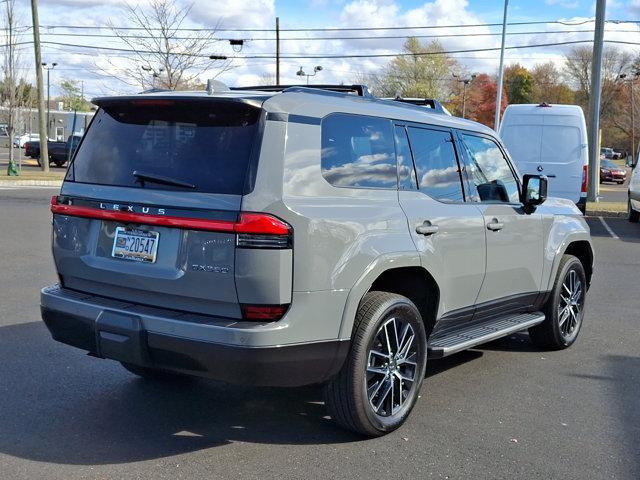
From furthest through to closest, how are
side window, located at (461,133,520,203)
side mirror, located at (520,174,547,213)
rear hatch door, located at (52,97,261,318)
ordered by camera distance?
side mirror, located at (520,174,547,213) < side window, located at (461,133,520,203) < rear hatch door, located at (52,97,261,318)

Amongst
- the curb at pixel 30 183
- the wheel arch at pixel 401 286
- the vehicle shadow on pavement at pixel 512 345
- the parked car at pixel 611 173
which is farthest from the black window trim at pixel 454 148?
the parked car at pixel 611 173

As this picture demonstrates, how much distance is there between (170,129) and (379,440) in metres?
2.12

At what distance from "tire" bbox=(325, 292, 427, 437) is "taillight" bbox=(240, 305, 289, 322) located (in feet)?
1.82

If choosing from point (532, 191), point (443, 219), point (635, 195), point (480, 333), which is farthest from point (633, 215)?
point (443, 219)

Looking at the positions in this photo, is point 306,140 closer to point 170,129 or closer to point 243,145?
point 243,145

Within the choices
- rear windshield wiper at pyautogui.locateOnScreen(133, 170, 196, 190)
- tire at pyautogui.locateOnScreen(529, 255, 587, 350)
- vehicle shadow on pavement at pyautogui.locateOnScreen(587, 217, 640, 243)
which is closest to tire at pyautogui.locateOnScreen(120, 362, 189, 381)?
rear windshield wiper at pyautogui.locateOnScreen(133, 170, 196, 190)

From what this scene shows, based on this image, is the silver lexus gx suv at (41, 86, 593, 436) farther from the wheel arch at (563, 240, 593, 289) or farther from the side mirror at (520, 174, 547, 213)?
the wheel arch at (563, 240, 593, 289)

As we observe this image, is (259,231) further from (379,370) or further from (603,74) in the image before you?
(603,74)

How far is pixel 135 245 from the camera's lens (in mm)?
3938

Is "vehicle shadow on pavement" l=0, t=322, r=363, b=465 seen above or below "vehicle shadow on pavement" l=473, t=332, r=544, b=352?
above

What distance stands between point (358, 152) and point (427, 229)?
2.18ft

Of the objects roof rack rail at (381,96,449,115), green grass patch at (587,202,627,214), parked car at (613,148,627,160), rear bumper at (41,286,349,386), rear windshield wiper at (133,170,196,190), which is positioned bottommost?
green grass patch at (587,202,627,214)

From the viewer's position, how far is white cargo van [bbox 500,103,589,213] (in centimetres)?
1472

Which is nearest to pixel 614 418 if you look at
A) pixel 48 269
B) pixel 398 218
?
pixel 398 218
